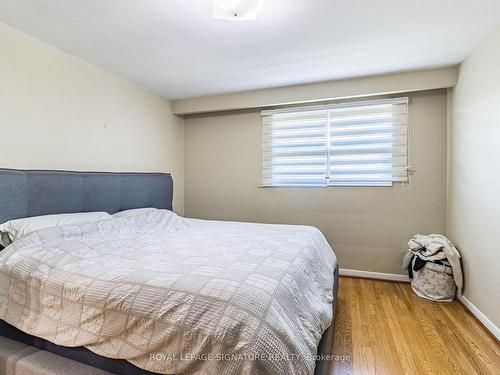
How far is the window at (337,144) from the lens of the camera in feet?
9.98

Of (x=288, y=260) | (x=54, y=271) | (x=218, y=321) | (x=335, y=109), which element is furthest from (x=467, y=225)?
(x=54, y=271)

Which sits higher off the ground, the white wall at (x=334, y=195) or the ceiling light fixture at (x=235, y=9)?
the ceiling light fixture at (x=235, y=9)

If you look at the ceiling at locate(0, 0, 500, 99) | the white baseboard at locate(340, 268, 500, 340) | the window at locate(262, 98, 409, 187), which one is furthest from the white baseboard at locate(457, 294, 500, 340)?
the ceiling at locate(0, 0, 500, 99)

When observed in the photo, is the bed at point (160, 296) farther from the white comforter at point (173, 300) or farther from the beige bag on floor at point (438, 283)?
the beige bag on floor at point (438, 283)

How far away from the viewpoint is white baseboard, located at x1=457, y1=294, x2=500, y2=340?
1.97m

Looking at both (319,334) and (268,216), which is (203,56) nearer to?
(268,216)

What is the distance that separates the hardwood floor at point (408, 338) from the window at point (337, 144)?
1345mm

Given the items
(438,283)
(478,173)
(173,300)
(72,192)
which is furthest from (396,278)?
(72,192)

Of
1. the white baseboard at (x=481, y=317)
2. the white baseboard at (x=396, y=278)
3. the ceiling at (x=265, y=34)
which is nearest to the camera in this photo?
the ceiling at (x=265, y=34)

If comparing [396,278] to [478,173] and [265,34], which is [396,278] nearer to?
[478,173]

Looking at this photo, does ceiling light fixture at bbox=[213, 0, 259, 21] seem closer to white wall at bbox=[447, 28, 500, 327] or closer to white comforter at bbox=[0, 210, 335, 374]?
white comforter at bbox=[0, 210, 335, 374]

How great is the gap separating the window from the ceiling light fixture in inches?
76.7

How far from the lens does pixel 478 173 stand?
226 cm

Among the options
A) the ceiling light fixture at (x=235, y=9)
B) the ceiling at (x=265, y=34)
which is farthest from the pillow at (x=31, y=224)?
the ceiling light fixture at (x=235, y=9)
